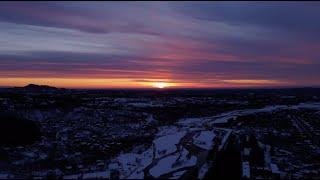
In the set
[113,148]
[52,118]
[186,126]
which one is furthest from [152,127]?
[113,148]

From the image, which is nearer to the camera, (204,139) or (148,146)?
(148,146)

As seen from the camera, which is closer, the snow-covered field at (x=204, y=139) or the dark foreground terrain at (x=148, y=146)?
the dark foreground terrain at (x=148, y=146)

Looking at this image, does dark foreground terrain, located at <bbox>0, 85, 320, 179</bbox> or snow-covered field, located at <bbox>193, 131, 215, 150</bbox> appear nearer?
dark foreground terrain, located at <bbox>0, 85, 320, 179</bbox>

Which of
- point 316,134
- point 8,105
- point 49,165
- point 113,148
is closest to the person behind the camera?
point 49,165

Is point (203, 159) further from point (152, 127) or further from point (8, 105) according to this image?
point (8, 105)

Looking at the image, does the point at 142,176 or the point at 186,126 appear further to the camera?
the point at 186,126

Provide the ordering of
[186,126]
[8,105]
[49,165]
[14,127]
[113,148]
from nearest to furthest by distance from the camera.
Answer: [49,165] < [113,148] < [14,127] < [186,126] < [8,105]

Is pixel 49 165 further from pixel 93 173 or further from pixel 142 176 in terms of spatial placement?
pixel 142 176

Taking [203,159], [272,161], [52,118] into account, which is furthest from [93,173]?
[52,118]

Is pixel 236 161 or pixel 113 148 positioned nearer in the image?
pixel 236 161
